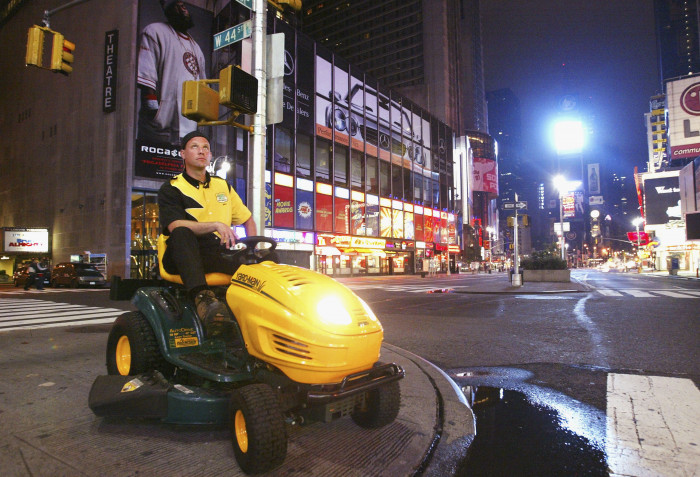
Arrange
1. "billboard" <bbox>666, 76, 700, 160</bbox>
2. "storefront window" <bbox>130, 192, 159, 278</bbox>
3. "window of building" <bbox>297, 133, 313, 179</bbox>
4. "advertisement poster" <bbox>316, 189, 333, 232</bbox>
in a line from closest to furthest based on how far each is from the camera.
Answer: "storefront window" <bbox>130, 192, 159, 278</bbox>, "window of building" <bbox>297, 133, 313, 179</bbox>, "advertisement poster" <bbox>316, 189, 333, 232</bbox>, "billboard" <bbox>666, 76, 700, 160</bbox>

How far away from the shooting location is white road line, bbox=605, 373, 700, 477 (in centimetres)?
228

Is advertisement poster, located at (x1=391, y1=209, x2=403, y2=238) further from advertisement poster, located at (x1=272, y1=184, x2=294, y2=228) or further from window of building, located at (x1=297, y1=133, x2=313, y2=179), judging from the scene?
advertisement poster, located at (x1=272, y1=184, x2=294, y2=228)

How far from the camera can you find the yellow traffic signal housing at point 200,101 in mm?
4371

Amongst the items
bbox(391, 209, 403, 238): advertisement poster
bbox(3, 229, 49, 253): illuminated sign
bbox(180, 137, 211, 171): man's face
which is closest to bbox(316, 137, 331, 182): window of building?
bbox(391, 209, 403, 238): advertisement poster

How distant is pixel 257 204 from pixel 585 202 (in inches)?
8641

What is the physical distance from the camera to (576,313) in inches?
363

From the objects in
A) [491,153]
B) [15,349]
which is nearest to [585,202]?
[491,153]

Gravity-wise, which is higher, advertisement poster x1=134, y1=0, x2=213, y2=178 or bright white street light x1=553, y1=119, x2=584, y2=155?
bright white street light x1=553, y1=119, x2=584, y2=155

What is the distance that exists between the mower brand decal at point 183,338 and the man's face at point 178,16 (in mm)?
32451

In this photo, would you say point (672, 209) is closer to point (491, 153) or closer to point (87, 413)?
point (491, 153)

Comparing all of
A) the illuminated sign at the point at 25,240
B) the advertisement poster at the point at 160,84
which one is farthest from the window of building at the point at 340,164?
the illuminated sign at the point at 25,240

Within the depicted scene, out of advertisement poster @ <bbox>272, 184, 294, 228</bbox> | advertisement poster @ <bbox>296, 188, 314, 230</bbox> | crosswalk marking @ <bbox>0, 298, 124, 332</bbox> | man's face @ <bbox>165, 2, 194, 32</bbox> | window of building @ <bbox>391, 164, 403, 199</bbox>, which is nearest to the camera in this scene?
crosswalk marking @ <bbox>0, 298, 124, 332</bbox>

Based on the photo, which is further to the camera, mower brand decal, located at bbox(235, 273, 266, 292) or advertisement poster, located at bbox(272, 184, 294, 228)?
advertisement poster, located at bbox(272, 184, 294, 228)

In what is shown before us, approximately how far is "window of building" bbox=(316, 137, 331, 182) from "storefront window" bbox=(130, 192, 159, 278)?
1512cm
